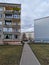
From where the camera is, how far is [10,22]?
49.6 m

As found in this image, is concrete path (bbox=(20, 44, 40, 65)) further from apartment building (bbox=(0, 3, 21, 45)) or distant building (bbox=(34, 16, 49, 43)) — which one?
distant building (bbox=(34, 16, 49, 43))

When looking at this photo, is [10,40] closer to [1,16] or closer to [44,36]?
[1,16]

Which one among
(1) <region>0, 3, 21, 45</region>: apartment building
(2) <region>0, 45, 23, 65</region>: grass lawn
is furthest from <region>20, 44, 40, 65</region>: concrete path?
(1) <region>0, 3, 21, 45</region>: apartment building

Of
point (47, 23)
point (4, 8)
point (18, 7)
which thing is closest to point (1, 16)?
point (4, 8)

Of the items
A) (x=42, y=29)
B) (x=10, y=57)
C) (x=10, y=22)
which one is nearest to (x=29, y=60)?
(x=10, y=57)

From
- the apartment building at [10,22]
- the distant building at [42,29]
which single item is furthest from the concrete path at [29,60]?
the distant building at [42,29]

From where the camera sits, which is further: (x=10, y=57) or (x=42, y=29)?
(x=42, y=29)

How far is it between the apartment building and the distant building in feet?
59.1

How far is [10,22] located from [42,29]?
797 inches

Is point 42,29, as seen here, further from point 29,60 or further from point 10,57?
point 29,60

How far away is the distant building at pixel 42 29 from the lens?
64.1 meters

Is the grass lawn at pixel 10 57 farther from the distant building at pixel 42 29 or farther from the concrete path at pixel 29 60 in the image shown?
the distant building at pixel 42 29

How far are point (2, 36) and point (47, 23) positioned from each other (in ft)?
73.5

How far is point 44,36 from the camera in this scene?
6438cm
